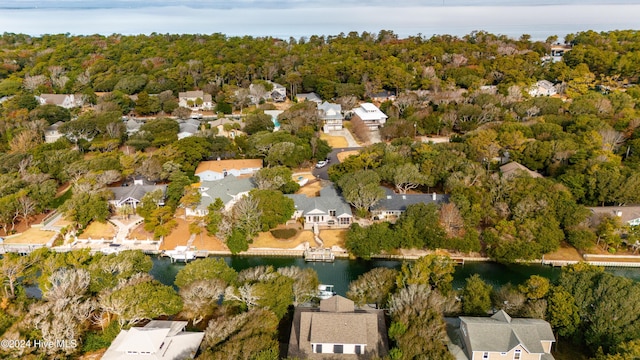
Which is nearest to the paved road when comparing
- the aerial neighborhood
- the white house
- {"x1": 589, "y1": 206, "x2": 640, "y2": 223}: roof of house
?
the aerial neighborhood

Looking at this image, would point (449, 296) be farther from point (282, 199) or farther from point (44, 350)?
point (44, 350)

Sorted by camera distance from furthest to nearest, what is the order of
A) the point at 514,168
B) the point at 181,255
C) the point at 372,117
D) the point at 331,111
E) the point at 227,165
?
the point at 331,111, the point at 372,117, the point at 227,165, the point at 514,168, the point at 181,255

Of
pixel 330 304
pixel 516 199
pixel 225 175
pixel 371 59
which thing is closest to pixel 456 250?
pixel 516 199

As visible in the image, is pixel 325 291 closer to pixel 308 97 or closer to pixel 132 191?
pixel 132 191

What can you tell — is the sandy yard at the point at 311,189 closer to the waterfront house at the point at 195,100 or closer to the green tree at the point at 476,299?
the green tree at the point at 476,299

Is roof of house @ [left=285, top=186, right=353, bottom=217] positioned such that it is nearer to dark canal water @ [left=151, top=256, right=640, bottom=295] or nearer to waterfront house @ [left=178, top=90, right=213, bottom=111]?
dark canal water @ [left=151, top=256, right=640, bottom=295]

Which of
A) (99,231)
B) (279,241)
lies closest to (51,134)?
(99,231)
